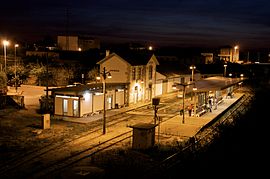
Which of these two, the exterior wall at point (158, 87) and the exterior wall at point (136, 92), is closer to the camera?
the exterior wall at point (136, 92)

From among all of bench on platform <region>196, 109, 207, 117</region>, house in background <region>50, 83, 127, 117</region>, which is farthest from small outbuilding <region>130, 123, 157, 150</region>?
bench on platform <region>196, 109, 207, 117</region>

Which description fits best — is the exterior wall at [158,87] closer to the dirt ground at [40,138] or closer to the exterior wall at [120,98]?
the exterior wall at [120,98]

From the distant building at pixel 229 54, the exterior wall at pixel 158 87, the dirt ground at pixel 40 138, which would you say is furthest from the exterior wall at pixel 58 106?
the distant building at pixel 229 54

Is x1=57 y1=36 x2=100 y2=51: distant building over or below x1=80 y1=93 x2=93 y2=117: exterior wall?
over

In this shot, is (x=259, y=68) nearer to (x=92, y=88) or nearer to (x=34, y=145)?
(x=92, y=88)

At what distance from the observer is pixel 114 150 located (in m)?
19.0

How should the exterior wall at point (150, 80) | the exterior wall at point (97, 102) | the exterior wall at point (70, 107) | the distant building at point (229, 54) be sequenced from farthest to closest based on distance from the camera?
the distant building at point (229, 54) → the exterior wall at point (150, 80) → the exterior wall at point (97, 102) → the exterior wall at point (70, 107)

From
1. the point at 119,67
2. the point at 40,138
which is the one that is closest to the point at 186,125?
the point at 40,138

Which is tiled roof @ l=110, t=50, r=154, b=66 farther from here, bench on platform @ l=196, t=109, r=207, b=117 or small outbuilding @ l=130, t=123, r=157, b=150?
small outbuilding @ l=130, t=123, r=157, b=150

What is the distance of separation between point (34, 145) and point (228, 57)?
100814mm

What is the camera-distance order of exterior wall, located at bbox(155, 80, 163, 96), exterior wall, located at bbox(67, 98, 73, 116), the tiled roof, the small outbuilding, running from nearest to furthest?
the small outbuilding → exterior wall, located at bbox(67, 98, 73, 116) → the tiled roof → exterior wall, located at bbox(155, 80, 163, 96)

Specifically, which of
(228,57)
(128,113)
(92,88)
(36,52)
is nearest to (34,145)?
(92,88)

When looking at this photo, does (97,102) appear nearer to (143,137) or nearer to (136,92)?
(136,92)

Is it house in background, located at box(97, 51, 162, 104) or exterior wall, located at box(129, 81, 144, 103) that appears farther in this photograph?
exterior wall, located at box(129, 81, 144, 103)
